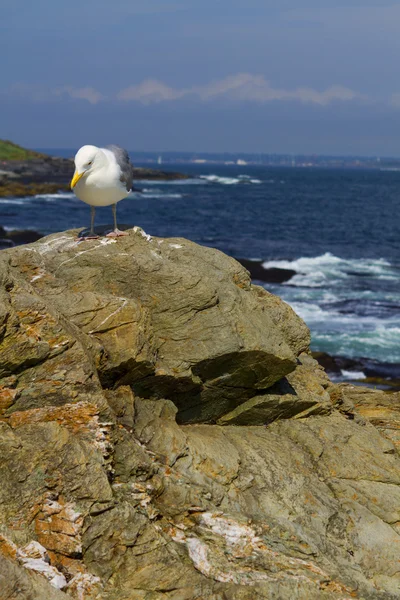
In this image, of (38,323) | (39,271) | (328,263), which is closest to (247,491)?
(38,323)

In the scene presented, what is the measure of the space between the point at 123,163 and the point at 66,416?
15.0ft

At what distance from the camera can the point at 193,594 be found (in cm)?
595

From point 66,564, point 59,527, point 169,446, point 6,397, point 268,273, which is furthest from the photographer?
point 268,273

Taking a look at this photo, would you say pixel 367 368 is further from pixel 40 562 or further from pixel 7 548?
pixel 7 548

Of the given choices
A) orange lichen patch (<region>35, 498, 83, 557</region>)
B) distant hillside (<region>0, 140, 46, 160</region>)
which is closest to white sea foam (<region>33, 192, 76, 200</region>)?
distant hillside (<region>0, 140, 46, 160</region>)

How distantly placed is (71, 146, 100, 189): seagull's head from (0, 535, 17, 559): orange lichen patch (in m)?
5.02

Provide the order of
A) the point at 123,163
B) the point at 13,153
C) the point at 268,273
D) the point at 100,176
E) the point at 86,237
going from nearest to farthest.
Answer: the point at 100,176 → the point at 86,237 → the point at 123,163 → the point at 268,273 → the point at 13,153

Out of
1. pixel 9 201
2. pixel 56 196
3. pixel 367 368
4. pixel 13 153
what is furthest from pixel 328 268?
pixel 13 153

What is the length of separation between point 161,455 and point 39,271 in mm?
2918

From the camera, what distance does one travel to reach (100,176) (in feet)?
31.3

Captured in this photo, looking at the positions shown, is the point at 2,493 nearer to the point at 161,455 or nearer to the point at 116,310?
the point at 161,455

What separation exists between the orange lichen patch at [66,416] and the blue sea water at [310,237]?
62.6 feet

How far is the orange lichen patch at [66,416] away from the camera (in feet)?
21.5

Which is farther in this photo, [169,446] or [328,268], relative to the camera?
[328,268]
